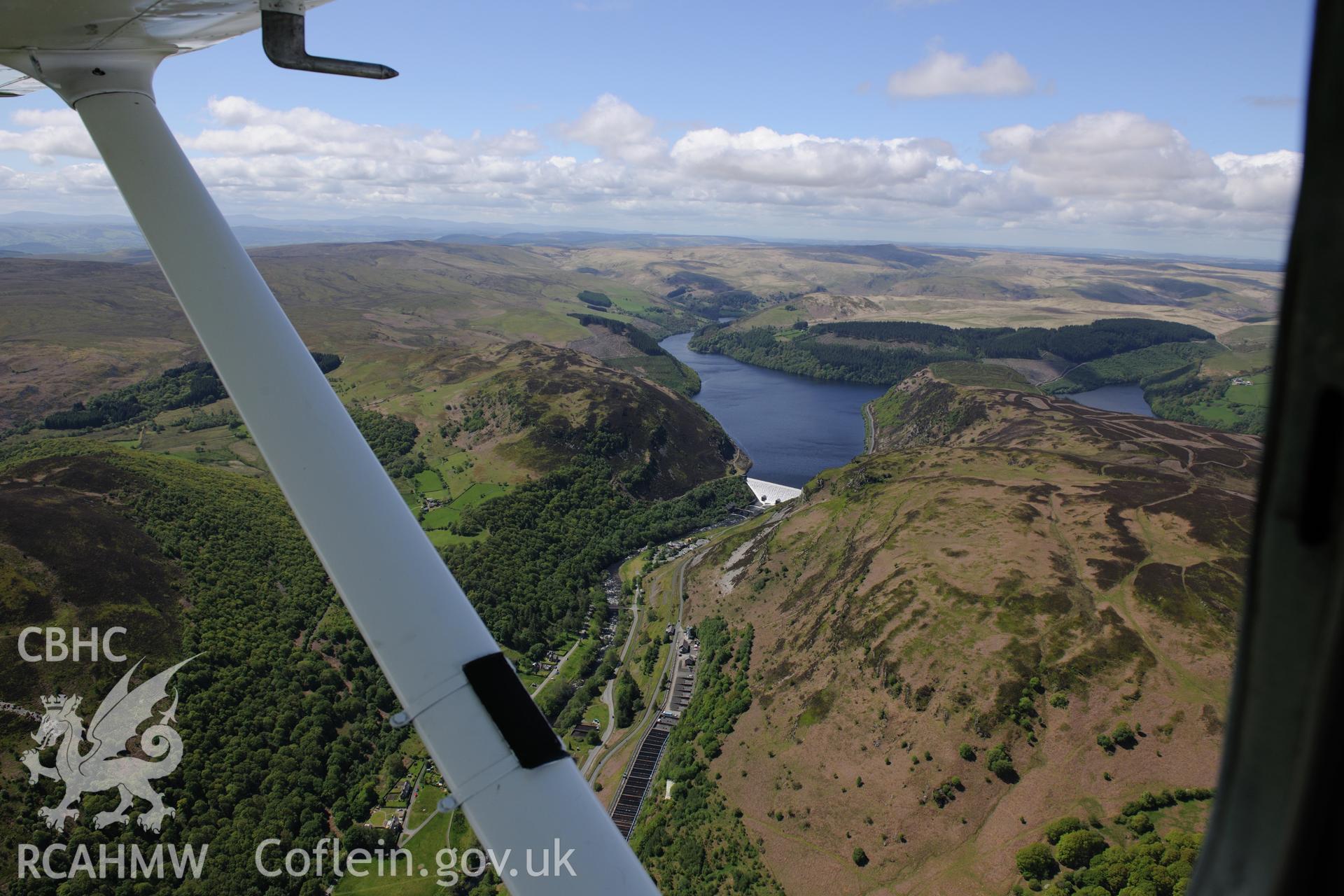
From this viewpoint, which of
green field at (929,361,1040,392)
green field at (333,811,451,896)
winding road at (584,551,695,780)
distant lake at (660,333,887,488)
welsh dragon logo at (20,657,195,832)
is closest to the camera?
welsh dragon logo at (20,657,195,832)

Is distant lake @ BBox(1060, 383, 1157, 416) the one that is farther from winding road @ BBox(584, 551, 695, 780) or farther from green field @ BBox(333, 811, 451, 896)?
green field @ BBox(333, 811, 451, 896)

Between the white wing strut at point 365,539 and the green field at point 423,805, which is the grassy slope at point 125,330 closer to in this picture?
the green field at point 423,805

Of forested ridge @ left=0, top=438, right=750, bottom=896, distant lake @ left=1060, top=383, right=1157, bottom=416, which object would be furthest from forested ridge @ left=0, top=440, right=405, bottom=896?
distant lake @ left=1060, top=383, right=1157, bottom=416

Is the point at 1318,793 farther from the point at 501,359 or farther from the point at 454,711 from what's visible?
the point at 501,359

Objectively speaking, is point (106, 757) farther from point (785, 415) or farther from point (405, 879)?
point (785, 415)
